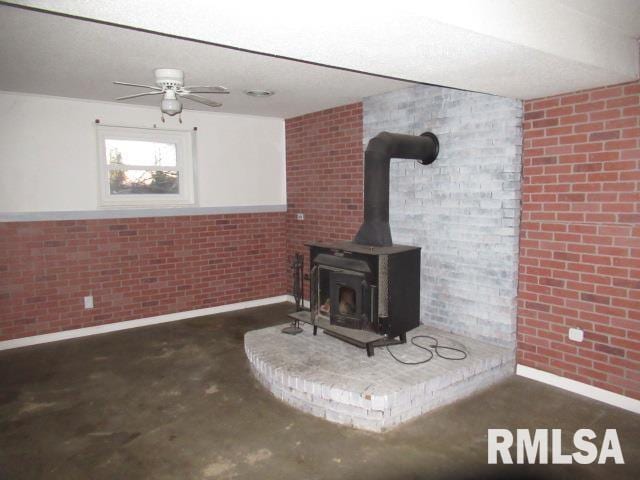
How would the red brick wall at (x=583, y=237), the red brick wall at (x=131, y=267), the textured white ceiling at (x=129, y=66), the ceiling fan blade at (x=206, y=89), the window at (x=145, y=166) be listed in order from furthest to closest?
the window at (x=145, y=166) < the red brick wall at (x=131, y=267) < the ceiling fan blade at (x=206, y=89) < the red brick wall at (x=583, y=237) < the textured white ceiling at (x=129, y=66)

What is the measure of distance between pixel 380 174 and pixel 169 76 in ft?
6.03

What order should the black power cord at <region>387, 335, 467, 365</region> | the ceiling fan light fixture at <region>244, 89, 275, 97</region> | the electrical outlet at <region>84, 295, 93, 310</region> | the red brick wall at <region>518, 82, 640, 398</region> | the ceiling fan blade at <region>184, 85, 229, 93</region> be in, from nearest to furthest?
the red brick wall at <region>518, 82, 640, 398</region> < the ceiling fan blade at <region>184, 85, 229, 93</region> < the black power cord at <region>387, 335, 467, 365</region> < the ceiling fan light fixture at <region>244, 89, 275, 97</region> < the electrical outlet at <region>84, 295, 93, 310</region>

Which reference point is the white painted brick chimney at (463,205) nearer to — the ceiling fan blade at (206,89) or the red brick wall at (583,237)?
the red brick wall at (583,237)

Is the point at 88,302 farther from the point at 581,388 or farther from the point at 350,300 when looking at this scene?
the point at 581,388

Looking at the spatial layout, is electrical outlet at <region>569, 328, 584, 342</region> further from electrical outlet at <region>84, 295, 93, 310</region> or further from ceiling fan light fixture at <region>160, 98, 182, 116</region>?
electrical outlet at <region>84, 295, 93, 310</region>

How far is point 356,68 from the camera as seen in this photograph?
8.33 feet

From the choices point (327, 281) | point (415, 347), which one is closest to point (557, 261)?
point (415, 347)

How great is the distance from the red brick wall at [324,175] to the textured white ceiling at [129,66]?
0.39 meters

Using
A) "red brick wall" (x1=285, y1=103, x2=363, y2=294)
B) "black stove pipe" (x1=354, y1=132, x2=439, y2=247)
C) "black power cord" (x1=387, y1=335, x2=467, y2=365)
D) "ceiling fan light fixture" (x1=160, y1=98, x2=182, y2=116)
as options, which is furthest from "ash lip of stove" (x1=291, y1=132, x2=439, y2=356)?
"ceiling fan light fixture" (x1=160, y1=98, x2=182, y2=116)

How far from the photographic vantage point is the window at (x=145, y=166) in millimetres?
4793

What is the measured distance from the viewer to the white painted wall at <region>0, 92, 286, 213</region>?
425 cm

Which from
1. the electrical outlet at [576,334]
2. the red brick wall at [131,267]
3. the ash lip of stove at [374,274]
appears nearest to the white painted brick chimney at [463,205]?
the ash lip of stove at [374,274]

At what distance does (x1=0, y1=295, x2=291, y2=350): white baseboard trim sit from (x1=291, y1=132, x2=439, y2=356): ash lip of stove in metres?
2.03
